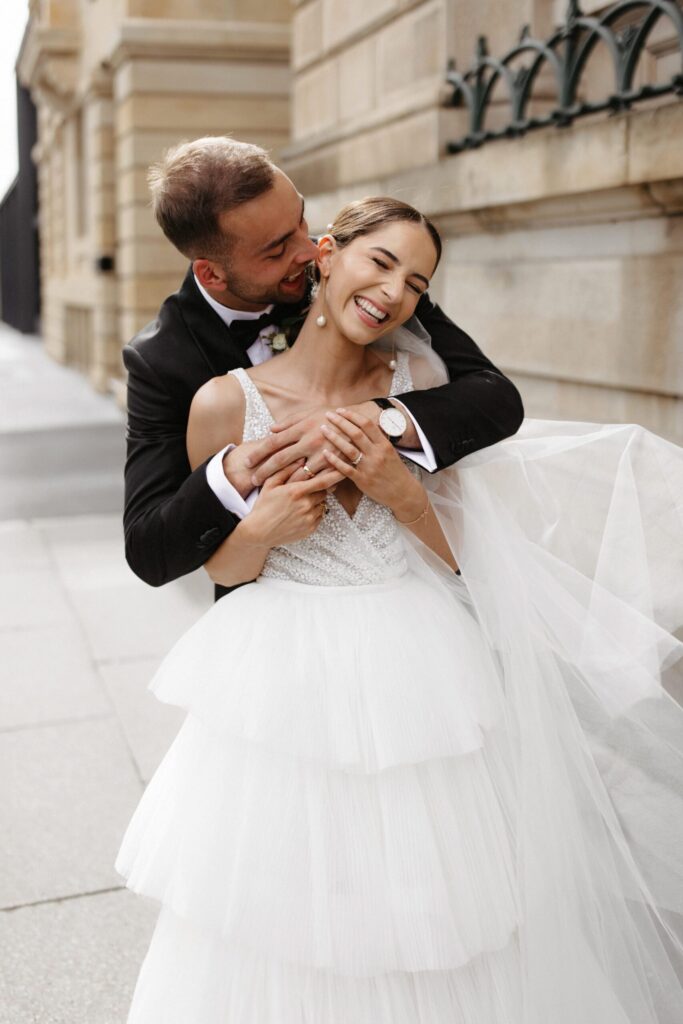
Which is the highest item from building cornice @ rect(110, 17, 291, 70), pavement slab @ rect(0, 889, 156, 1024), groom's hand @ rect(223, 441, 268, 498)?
building cornice @ rect(110, 17, 291, 70)

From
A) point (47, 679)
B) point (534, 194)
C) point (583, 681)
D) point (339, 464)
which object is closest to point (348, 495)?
point (339, 464)

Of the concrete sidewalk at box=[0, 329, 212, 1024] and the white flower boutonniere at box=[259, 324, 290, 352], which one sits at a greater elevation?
the white flower boutonniere at box=[259, 324, 290, 352]

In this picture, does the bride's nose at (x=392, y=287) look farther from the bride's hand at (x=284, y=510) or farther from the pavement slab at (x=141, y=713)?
the pavement slab at (x=141, y=713)

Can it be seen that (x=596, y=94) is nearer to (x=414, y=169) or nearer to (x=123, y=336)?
(x=414, y=169)

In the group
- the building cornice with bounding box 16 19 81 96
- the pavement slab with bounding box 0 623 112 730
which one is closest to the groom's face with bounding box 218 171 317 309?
the pavement slab with bounding box 0 623 112 730

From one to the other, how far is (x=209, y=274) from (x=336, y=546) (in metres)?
0.63

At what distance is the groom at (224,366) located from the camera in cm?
219

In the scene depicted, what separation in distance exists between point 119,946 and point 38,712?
1922 mm

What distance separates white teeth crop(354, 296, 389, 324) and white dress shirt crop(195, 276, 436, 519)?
18 cm

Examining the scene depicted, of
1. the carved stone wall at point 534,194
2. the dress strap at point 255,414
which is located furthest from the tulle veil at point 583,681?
the carved stone wall at point 534,194

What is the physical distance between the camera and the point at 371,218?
2262mm

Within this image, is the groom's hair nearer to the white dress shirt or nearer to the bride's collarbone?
the white dress shirt

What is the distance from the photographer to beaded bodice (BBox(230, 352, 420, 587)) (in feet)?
7.70

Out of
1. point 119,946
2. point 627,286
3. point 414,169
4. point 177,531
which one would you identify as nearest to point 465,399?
point 177,531
